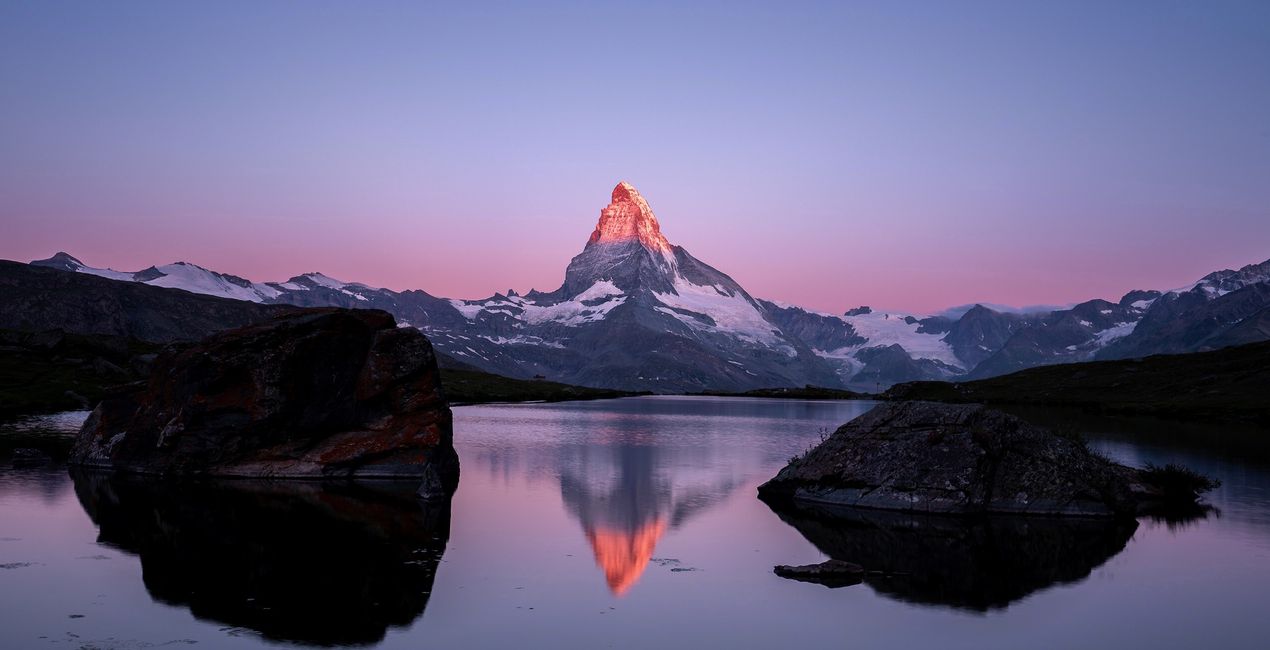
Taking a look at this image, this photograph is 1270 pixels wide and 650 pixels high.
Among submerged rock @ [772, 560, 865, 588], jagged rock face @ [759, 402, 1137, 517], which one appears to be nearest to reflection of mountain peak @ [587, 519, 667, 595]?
submerged rock @ [772, 560, 865, 588]

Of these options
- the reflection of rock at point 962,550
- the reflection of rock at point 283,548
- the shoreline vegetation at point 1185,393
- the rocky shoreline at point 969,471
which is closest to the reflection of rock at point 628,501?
the reflection of rock at point 283,548

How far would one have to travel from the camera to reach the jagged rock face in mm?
43125

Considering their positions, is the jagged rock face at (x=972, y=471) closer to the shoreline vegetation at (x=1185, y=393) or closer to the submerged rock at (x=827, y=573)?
the submerged rock at (x=827, y=573)

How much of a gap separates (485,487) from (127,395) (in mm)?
20756

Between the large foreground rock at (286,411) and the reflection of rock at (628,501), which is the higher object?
the large foreground rock at (286,411)

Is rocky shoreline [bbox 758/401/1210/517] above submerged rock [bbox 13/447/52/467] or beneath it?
above

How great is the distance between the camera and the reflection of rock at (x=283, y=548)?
971 inches

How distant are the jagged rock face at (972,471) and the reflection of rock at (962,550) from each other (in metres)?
0.88

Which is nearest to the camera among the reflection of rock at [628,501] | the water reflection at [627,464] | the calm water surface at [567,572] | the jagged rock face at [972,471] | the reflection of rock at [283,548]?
the calm water surface at [567,572]

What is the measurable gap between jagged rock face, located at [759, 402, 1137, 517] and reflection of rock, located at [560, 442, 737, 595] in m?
7.91

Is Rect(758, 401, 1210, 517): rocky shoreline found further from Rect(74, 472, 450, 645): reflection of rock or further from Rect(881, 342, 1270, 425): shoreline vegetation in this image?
Rect(881, 342, 1270, 425): shoreline vegetation

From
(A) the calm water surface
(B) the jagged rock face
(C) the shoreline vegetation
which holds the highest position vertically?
(C) the shoreline vegetation

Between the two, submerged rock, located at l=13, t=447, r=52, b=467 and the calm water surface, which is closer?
the calm water surface

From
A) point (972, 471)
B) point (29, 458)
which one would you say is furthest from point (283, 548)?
point (29, 458)
